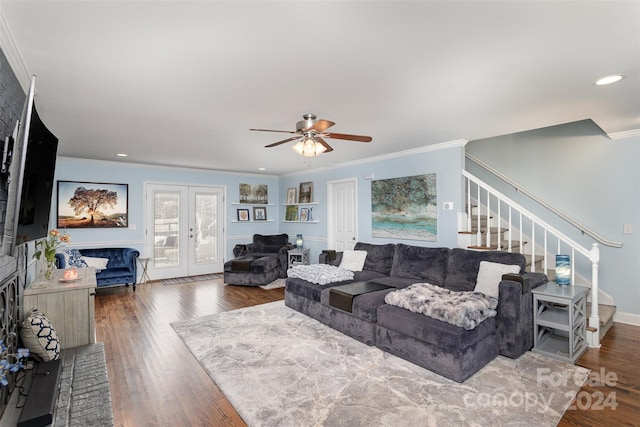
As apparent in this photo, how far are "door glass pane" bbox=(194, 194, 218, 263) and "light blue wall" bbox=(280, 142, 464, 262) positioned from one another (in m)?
1.82

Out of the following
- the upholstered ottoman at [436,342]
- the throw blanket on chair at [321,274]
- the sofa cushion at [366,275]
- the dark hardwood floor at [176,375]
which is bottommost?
the dark hardwood floor at [176,375]

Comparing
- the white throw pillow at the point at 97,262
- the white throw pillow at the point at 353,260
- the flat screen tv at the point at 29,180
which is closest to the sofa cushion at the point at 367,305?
the white throw pillow at the point at 353,260

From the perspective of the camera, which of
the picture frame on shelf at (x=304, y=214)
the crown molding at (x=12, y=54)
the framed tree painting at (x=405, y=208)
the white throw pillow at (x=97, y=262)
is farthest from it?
the picture frame on shelf at (x=304, y=214)

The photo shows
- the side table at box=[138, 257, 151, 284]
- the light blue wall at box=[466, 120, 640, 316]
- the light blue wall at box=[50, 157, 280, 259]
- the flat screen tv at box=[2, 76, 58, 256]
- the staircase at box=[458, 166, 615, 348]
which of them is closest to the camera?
→ the flat screen tv at box=[2, 76, 58, 256]

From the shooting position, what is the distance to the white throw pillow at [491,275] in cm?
338

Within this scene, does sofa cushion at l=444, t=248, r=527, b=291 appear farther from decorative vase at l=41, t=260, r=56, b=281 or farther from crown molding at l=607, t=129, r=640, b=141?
decorative vase at l=41, t=260, r=56, b=281

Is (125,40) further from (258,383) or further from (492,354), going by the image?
(492,354)

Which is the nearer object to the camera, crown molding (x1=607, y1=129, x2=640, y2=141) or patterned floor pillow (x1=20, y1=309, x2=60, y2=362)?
patterned floor pillow (x1=20, y1=309, x2=60, y2=362)

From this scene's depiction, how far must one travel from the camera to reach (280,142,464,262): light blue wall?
452 centimetres

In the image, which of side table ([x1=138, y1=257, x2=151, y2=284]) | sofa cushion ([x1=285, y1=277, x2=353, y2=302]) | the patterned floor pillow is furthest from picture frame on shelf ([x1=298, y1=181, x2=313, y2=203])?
the patterned floor pillow

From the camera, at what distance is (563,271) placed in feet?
10.8

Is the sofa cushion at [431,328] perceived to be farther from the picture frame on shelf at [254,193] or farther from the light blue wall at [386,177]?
the picture frame on shelf at [254,193]

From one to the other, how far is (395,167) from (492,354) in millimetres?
3162

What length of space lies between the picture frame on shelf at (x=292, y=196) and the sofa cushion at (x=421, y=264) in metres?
3.57
